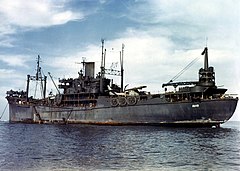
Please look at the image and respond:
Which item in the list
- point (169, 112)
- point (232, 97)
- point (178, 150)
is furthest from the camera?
point (169, 112)

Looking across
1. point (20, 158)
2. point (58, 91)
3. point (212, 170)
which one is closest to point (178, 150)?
point (212, 170)

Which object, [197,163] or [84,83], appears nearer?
[197,163]

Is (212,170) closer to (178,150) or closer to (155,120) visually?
(178,150)

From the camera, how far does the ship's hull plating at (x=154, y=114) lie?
204 feet

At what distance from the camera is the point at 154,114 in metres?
68.7

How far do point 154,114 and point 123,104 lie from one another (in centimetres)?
833

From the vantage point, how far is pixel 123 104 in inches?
2901

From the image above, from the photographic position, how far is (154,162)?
24.9 meters

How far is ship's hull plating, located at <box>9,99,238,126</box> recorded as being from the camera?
62.3 m

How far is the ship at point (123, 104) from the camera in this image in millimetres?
63625

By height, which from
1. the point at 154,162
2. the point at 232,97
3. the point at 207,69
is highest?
the point at 207,69

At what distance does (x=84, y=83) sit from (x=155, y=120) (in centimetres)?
2502

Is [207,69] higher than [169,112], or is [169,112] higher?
[207,69]

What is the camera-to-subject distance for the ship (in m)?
63.6
